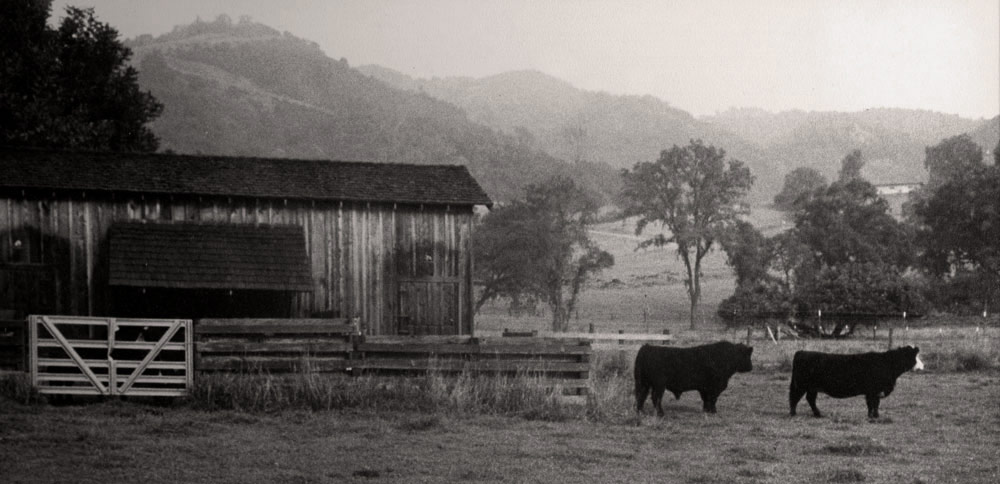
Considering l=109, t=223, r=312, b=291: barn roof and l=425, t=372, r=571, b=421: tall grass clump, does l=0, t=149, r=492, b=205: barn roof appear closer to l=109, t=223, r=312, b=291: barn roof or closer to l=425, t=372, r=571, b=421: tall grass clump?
l=109, t=223, r=312, b=291: barn roof

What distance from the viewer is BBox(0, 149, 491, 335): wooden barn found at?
25.3 metres

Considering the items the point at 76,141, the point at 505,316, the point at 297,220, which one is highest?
the point at 76,141

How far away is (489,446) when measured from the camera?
44.7 ft

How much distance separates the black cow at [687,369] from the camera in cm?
1789

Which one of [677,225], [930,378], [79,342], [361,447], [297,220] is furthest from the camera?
[677,225]

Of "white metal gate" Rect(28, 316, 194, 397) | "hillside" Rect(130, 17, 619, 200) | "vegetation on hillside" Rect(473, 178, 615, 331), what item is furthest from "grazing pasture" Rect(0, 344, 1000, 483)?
"hillside" Rect(130, 17, 619, 200)

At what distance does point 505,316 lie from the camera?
71812 millimetres

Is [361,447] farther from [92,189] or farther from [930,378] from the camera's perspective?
[930,378]

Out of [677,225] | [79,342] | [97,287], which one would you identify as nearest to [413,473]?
[79,342]

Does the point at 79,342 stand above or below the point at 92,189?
below

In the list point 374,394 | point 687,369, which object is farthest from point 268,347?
point 687,369

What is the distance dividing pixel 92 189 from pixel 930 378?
75.1ft

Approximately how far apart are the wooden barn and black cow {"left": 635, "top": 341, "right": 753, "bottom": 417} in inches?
420

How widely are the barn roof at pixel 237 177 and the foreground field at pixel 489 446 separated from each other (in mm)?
11270
